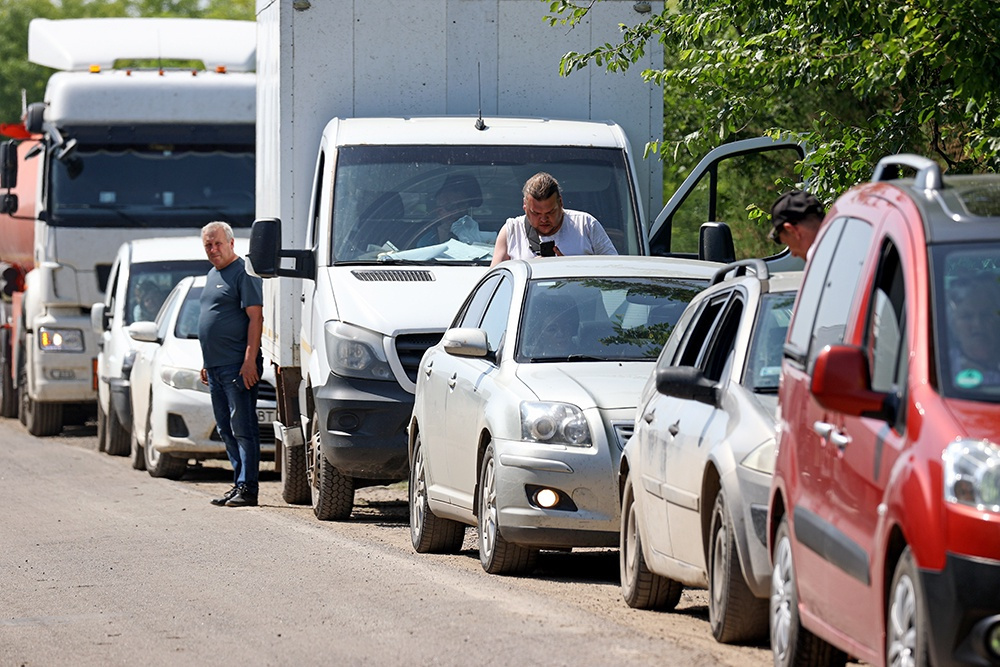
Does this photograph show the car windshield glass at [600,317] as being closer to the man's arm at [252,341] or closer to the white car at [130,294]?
the man's arm at [252,341]

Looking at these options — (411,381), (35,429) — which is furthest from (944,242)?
(35,429)

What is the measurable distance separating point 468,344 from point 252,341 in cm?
436

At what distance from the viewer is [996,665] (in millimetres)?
5145

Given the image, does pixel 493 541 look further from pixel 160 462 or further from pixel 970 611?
pixel 160 462

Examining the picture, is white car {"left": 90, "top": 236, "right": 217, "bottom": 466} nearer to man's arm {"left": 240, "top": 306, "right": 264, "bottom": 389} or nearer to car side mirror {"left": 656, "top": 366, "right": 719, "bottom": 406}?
man's arm {"left": 240, "top": 306, "right": 264, "bottom": 389}

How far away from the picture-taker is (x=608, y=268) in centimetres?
1106

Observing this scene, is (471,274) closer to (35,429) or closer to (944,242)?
(944,242)

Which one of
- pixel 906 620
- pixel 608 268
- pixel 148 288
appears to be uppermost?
pixel 608 268

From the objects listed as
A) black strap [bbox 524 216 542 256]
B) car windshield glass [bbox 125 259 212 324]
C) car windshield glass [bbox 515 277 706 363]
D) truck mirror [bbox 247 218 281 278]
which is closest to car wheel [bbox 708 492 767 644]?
car windshield glass [bbox 515 277 706 363]

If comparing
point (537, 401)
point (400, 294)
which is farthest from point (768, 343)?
point (400, 294)

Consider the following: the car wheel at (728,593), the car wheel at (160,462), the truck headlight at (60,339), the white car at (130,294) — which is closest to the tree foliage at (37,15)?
the truck headlight at (60,339)

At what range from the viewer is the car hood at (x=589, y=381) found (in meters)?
9.85

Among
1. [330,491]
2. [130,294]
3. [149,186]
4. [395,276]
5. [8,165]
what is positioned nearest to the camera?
[395,276]

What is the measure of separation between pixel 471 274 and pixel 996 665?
27.3 feet
